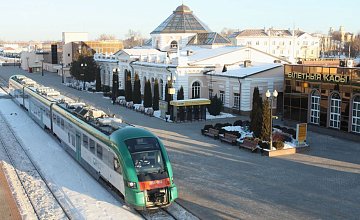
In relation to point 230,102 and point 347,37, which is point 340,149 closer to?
point 230,102

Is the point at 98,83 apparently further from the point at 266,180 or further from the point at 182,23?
the point at 266,180

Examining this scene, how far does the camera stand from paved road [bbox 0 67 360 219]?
1497 cm

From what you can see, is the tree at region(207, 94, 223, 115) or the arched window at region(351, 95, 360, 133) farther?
the tree at region(207, 94, 223, 115)

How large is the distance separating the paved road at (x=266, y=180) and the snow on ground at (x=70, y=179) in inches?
109

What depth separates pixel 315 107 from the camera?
29.7 meters

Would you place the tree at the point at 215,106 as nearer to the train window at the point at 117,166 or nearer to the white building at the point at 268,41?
the train window at the point at 117,166

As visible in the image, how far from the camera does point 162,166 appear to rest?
14.4 m

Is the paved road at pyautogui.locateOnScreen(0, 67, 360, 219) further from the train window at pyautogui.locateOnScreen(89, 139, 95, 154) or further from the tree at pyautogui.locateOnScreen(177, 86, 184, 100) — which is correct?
the tree at pyautogui.locateOnScreen(177, 86, 184, 100)

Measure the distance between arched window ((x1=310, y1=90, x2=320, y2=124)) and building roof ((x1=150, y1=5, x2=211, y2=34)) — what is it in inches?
1228

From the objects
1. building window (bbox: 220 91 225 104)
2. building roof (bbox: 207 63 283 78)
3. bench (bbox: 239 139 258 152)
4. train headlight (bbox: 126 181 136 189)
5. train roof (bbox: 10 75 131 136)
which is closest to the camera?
train headlight (bbox: 126 181 136 189)

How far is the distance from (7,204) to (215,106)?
22585 mm

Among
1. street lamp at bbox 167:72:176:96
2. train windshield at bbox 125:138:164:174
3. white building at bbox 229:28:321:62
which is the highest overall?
white building at bbox 229:28:321:62

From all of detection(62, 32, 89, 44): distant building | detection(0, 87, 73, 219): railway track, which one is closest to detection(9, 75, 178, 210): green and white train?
detection(0, 87, 73, 219): railway track

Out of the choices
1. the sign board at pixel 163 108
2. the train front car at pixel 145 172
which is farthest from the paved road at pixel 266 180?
the sign board at pixel 163 108
